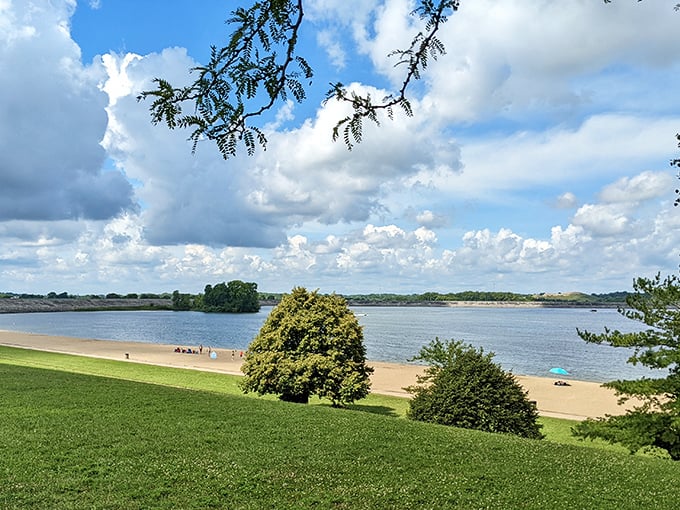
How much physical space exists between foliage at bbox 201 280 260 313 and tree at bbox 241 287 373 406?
173 meters

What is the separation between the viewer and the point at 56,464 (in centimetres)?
851

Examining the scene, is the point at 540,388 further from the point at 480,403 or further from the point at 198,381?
the point at 480,403

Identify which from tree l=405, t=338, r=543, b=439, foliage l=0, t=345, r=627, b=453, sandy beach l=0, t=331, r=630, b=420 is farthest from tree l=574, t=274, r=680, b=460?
sandy beach l=0, t=331, r=630, b=420

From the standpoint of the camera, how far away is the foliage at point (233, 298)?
192 metres

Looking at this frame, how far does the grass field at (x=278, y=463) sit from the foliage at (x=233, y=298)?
590ft

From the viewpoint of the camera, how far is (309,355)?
65.2ft

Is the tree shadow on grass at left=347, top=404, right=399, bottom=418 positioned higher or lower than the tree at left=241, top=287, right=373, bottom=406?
lower

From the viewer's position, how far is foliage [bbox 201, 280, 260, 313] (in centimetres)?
19188

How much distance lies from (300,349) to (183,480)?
40.1 ft

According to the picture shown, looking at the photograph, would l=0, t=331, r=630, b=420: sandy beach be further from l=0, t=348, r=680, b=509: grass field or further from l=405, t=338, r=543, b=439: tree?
l=0, t=348, r=680, b=509: grass field

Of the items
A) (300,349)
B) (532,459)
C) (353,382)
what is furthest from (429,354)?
(532,459)

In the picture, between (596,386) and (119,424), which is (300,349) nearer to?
(119,424)

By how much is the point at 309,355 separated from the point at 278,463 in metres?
10.9

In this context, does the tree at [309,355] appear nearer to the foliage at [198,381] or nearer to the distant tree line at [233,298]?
Answer: the foliage at [198,381]
